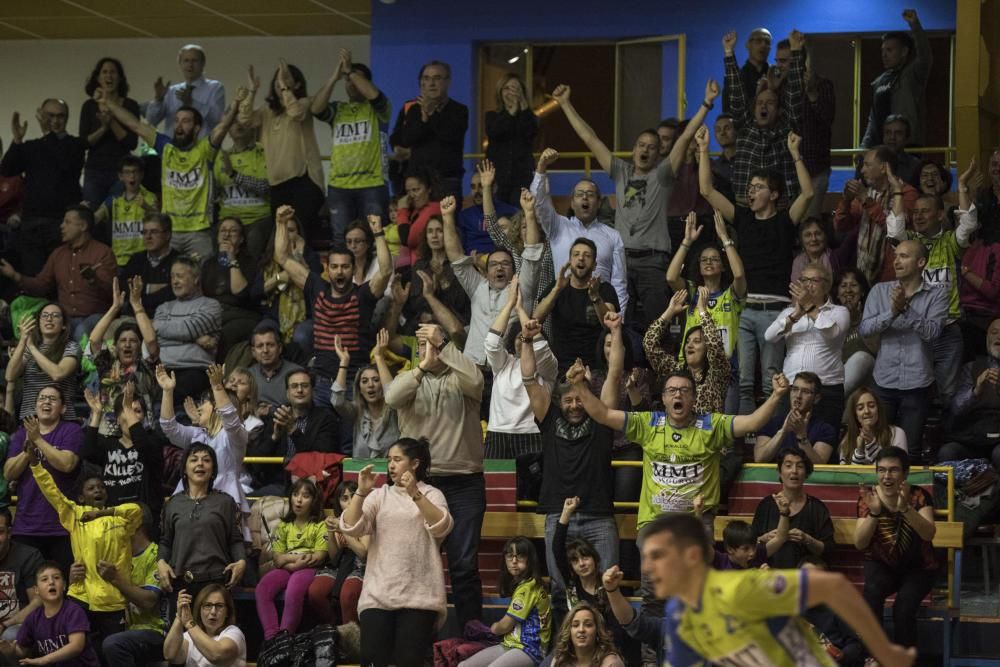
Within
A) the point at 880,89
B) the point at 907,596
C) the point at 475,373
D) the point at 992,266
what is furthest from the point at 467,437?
the point at 880,89

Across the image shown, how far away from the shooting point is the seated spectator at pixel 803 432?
10688 mm

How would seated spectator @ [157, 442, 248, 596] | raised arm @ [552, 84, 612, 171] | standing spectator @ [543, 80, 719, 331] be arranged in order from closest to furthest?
seated spectator @ [157, 442, 248, 596] < standing spectator @ [543, 80, 719, 331] < raised arm @ [552, 84, 612, 171]

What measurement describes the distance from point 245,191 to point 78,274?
1681mm

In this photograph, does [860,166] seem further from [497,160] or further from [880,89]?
[497,160]

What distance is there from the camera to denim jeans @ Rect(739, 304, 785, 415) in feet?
39.9

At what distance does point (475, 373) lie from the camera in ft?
34.6

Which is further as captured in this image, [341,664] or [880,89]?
[880,89]

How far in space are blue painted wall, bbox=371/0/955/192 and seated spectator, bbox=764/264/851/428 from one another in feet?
20.1

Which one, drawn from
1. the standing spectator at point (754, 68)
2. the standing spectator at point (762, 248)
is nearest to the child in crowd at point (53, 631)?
the standing spectator at point (762, 248)

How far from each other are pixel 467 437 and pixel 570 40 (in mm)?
8256

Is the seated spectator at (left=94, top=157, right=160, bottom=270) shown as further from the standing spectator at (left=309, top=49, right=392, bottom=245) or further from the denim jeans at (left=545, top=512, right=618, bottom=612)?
the denim jeans at (left=545, top=512, right=618, bottom=612)

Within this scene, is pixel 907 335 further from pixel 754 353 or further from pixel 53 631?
pixel 53 631

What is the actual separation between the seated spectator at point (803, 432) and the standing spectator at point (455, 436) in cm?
190

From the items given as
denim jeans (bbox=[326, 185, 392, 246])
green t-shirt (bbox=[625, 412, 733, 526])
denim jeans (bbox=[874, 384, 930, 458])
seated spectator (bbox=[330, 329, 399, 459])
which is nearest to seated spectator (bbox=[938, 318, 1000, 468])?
denim jeans (bbox=[874, 384, 930, 458])
